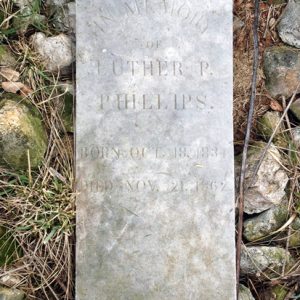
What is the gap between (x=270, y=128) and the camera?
306 centimetres

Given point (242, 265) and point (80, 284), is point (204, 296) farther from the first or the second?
point (80, 284)

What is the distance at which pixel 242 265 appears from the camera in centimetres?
295

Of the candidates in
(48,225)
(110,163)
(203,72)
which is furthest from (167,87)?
(48,225)

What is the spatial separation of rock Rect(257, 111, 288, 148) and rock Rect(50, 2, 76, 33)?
1117 millimetres

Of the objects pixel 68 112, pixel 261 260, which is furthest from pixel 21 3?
pixel 261 260

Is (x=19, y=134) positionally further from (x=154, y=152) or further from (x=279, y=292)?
(x=279, y=292)

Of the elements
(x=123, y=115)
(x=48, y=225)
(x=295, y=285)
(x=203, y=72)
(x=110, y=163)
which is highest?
(x=203, y=72)

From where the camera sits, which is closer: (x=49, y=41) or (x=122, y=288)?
(x=122, y=288)

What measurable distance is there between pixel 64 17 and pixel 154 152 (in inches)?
33.8

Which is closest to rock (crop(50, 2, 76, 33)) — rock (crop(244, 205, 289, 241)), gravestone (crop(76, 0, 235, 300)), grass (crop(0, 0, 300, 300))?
grass (crop(0, 0, 300, 300))

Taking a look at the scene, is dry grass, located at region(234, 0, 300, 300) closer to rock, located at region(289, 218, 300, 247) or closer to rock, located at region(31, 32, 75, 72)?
rock, located at region(289, 218, 300, 247)

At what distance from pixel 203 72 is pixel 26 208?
1081mm

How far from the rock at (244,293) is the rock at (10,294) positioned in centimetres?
108

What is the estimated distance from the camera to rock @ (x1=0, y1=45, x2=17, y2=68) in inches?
113
